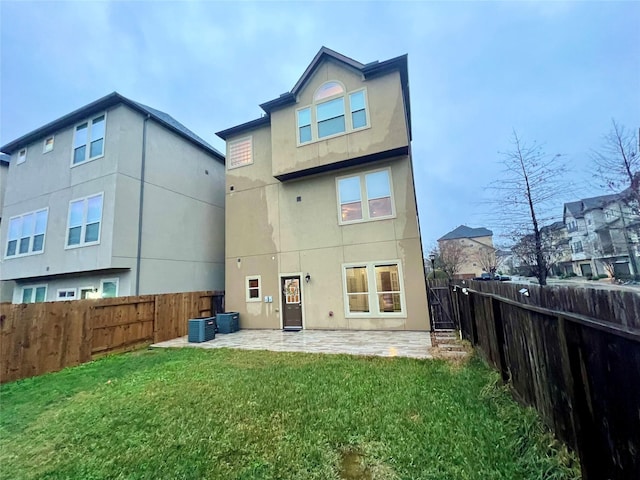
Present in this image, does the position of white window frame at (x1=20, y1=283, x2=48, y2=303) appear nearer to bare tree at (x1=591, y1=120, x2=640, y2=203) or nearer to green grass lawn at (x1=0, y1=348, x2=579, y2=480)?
green grass lawn at (x1=0, y1=348, x2=579, y2=480)

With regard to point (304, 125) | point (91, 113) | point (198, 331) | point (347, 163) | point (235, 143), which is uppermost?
point (91, 113)

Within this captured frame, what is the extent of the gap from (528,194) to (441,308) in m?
5.43

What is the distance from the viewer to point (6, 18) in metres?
13.1

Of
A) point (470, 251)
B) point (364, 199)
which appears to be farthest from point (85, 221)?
point (470, 251)

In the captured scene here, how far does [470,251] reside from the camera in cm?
3938

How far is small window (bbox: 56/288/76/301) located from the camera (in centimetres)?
1115

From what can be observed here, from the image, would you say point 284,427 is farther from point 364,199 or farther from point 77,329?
point 364,199

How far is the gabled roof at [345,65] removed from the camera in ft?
32.2

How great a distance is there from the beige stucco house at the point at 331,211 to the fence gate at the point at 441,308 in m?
0.90

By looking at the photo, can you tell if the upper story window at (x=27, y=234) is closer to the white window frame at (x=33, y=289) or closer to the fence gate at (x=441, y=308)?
the white window frame at (x=33, y=289)

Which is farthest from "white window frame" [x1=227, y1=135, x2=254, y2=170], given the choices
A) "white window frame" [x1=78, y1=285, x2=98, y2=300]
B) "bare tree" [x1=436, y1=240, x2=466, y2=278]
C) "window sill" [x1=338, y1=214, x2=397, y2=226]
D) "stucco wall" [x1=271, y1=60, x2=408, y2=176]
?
"bare tree" [x1=436, y1=240, x2=466, y2=278]

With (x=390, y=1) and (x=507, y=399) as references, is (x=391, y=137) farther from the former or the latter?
(x=390, y=1)

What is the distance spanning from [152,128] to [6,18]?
10.1 metres

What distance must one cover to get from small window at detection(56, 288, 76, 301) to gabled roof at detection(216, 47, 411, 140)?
9.61 m
